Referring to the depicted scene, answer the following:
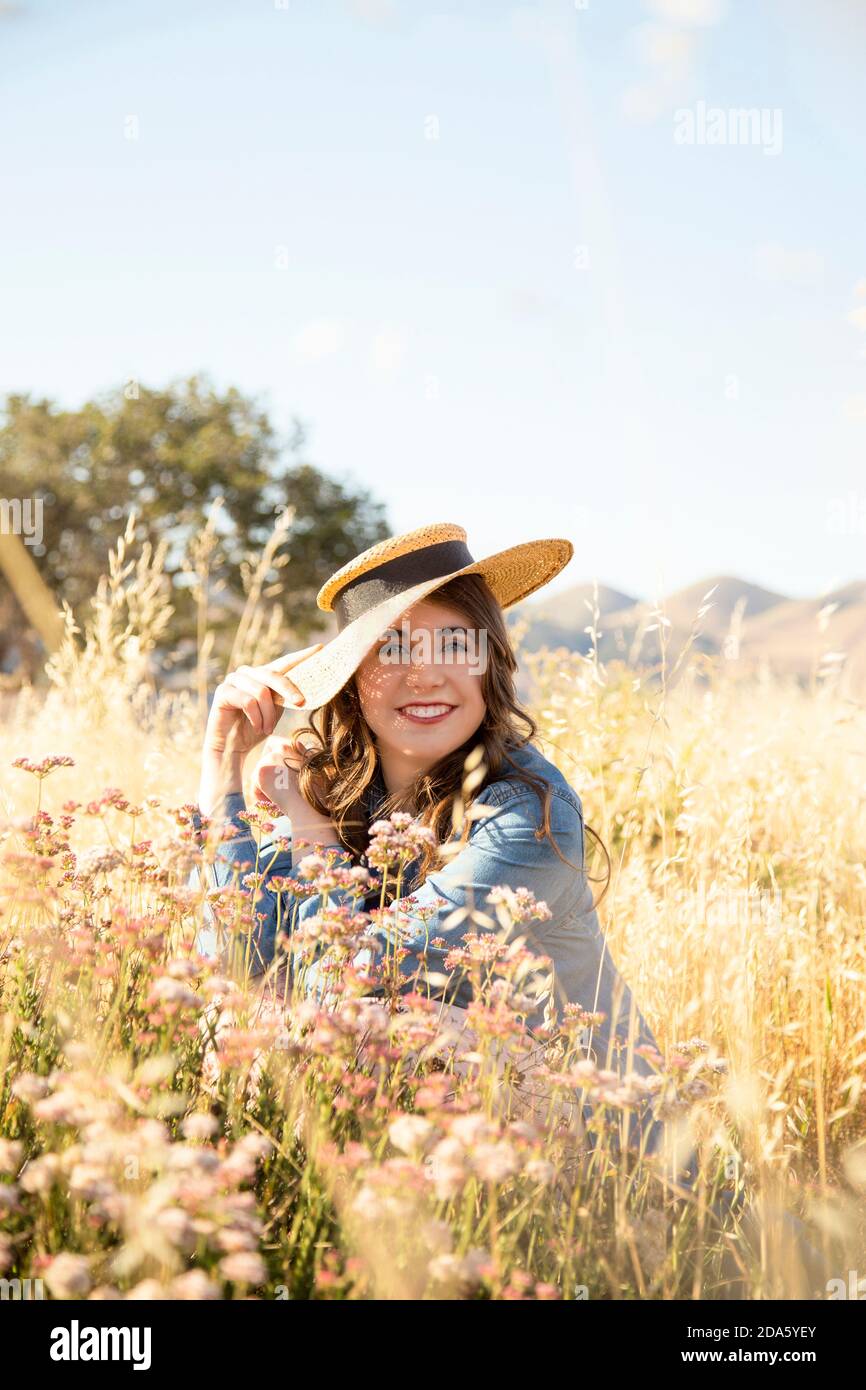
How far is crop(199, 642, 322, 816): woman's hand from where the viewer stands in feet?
9.06

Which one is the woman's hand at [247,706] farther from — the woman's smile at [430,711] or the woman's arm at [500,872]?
the woman's arm at [500,872]

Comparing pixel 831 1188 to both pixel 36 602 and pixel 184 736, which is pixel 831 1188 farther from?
pixel 36 602

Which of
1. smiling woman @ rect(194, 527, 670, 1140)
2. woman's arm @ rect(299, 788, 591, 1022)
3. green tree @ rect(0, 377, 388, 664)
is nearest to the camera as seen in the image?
woman's arm @ rect(299, 788, 591, 1022)

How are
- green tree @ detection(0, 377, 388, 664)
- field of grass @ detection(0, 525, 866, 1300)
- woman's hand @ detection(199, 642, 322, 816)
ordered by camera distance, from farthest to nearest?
green tree @ detection(0, 377, 388, 664) < woman's hand @ detection(199, 642, 322, 816) < field of grass @ detection(0, 525, 866, 1300)

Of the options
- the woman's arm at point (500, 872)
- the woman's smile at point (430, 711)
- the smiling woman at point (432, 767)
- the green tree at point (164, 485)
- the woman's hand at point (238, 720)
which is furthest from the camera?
the green tree at point (164, 485)

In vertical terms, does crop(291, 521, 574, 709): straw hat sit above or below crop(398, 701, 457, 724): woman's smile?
above

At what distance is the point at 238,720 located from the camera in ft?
9.48

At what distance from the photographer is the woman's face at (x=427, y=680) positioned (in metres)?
2.86

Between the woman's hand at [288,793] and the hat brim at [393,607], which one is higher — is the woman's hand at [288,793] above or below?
below

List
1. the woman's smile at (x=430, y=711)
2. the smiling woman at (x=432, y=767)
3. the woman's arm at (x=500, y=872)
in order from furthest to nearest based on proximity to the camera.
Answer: the woman's smile at (x=430, y=711)
the smiling woman at (x=432, y=767)
the woman's arm at (x=500, y=872)

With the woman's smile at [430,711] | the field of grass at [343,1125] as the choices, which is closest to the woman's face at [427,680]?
the woman's smile at [430,711]

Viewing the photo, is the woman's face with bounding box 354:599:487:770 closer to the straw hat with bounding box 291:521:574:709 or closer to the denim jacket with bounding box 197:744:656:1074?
the straw hat with bounding box 291:521:574:709

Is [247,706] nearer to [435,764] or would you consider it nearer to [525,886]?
[435,764]

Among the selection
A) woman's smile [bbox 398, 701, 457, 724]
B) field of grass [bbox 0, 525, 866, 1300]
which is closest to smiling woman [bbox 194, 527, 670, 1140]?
→ woman's smile [bbox 398, 701, 457, 724]
